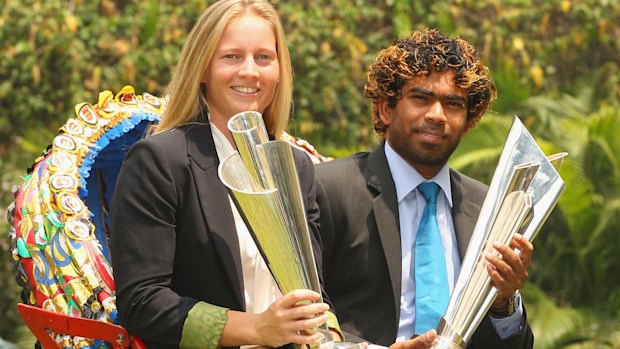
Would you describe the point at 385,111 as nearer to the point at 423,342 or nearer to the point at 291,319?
the point at 423,342

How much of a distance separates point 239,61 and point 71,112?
204 inches

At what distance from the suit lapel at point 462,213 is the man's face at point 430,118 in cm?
15

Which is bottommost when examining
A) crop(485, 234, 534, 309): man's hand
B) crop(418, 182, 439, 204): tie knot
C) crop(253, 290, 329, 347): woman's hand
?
crop(253, 290, 329, 347): woman's hand

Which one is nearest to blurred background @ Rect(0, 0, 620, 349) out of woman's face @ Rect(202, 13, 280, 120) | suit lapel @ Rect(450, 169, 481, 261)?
suit lapel @ Rect(450, 169, 481, 261)

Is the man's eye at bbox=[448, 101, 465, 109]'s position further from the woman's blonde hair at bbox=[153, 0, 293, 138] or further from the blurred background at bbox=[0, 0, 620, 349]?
the blurred background at bbox=[0, 0, 620, 349]

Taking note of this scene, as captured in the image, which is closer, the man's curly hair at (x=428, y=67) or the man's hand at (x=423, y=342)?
the man's hand at (x=423, y=342)

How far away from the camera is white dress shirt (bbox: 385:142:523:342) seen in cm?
392

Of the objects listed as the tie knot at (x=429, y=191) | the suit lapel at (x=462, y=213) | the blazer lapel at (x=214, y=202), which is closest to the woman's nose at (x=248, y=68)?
the blazer lapel at (x=214, y=202)

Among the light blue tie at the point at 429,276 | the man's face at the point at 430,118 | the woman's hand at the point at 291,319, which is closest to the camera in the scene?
the woman's hand at the point at 291,319

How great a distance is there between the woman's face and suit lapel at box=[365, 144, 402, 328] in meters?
0.68

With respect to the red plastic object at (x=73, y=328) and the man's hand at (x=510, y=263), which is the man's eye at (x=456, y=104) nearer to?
the man's hand at (x=510, y=263)

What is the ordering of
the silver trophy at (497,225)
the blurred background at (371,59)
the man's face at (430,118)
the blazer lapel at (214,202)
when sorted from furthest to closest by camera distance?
the blurred background at (371,59) < the man's face at (430,118) < the silver trophy at (497,225) < the blazer lapel at (214,202)

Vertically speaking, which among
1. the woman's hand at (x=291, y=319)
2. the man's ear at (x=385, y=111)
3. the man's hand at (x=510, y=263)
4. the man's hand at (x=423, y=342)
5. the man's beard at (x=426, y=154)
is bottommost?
the man's hand at (x=423, y=342)

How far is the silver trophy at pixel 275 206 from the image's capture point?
309 centimetres
